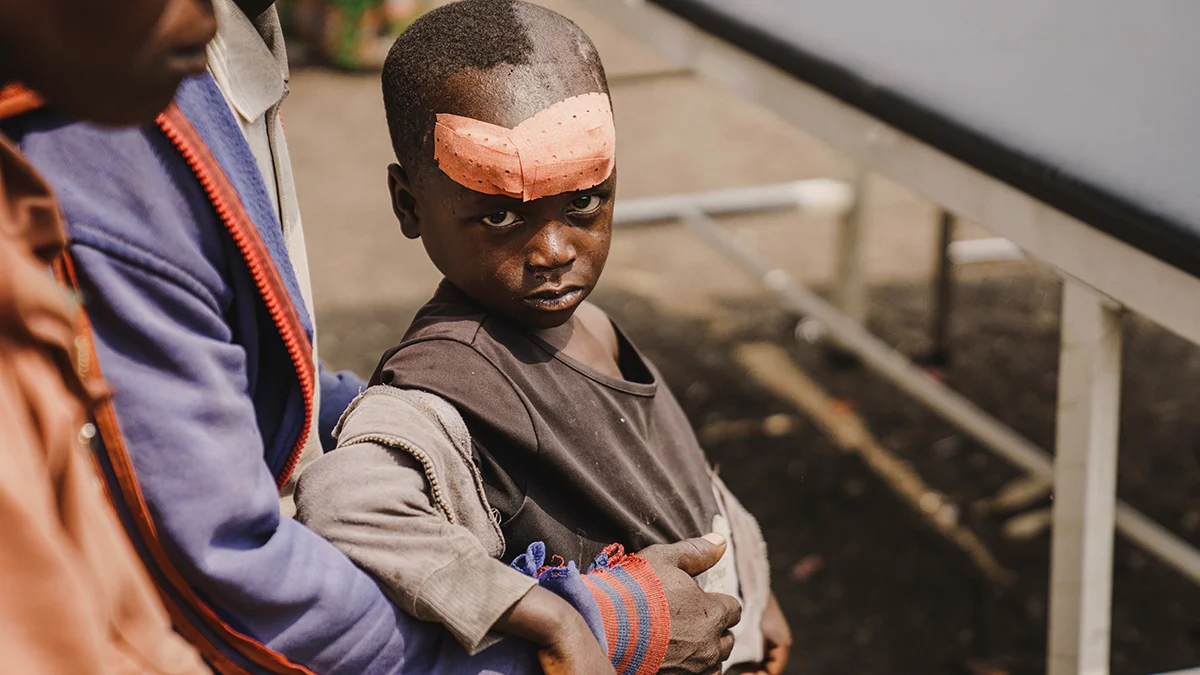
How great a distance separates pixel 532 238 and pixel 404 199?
8.0 inches

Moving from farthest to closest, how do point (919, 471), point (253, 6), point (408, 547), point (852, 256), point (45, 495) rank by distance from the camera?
1. point (852, 256)
2. point (919, 471)
3. point (253, 6)
4. point (408, 547)
5. point (45, 495)

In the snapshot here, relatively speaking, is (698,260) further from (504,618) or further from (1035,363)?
(504,618)

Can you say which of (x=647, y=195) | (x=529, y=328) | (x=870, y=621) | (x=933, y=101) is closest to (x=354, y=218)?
(x=647, y=195)

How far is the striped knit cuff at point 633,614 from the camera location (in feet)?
5.07

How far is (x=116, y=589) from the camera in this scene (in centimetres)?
104

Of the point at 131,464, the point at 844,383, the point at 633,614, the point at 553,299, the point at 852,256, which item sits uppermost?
the point at 131,464

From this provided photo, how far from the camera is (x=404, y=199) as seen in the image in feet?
5.63

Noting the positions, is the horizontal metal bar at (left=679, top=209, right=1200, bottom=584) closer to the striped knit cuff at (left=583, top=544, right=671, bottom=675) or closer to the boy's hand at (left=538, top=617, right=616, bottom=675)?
the striped knit cuff at (left=583, top=544, right=671, bottom=675)

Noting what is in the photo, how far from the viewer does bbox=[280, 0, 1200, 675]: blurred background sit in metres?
3.47

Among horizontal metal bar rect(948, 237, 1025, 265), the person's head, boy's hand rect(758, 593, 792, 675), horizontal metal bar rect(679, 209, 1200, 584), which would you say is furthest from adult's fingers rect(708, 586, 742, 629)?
horizontal metal bar rect(948, 237, 1025, 265)

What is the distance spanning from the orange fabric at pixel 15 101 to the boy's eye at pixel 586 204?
2.19ft

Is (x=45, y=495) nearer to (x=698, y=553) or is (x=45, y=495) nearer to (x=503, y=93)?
(x=503, y=93)

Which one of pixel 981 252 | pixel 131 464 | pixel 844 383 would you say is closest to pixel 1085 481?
pixel 131 464

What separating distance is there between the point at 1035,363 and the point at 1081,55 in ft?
7.85
